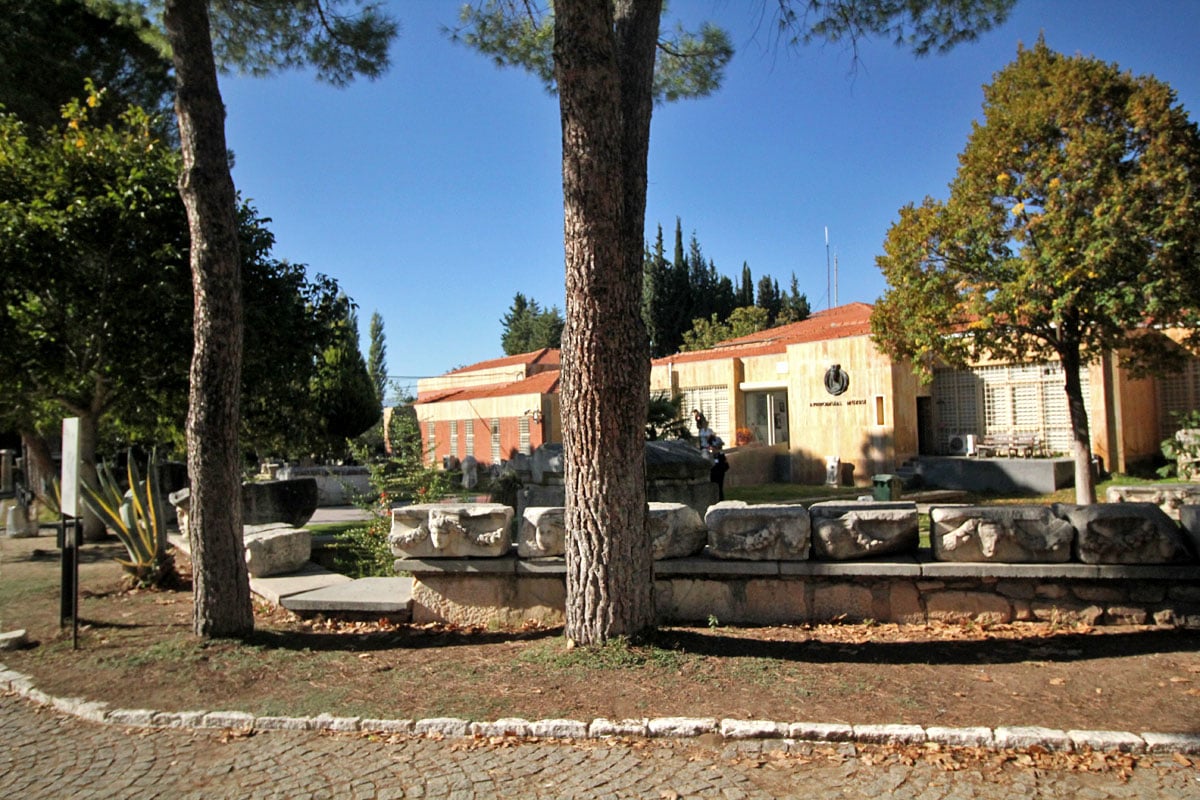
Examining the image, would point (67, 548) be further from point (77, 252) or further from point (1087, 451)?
point (1087, 451)

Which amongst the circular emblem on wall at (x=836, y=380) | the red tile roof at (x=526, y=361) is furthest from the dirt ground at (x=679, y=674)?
the red tile roof at (x=526, y=361)

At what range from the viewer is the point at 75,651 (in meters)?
5.86

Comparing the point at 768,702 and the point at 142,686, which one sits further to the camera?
the point at 142,686

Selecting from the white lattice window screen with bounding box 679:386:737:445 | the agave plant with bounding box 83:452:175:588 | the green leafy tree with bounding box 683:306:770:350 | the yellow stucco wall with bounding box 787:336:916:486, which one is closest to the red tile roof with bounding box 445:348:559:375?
the green leafy tree with bounding box 683:306:770:350

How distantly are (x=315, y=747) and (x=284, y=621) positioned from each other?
2.74m

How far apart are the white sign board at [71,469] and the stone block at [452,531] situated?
95.4 inches

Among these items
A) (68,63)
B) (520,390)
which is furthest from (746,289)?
(68,63)

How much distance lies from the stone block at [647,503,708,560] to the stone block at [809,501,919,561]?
0.81m

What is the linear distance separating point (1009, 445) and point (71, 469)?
59.4 ft

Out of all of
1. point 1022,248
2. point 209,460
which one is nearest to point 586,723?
point 209,460

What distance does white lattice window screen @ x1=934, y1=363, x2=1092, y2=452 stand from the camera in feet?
60.1

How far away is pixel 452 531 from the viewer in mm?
5785

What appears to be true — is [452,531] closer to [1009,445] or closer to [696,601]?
[696,601]

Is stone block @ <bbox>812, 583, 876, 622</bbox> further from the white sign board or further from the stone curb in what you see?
the white sign board
